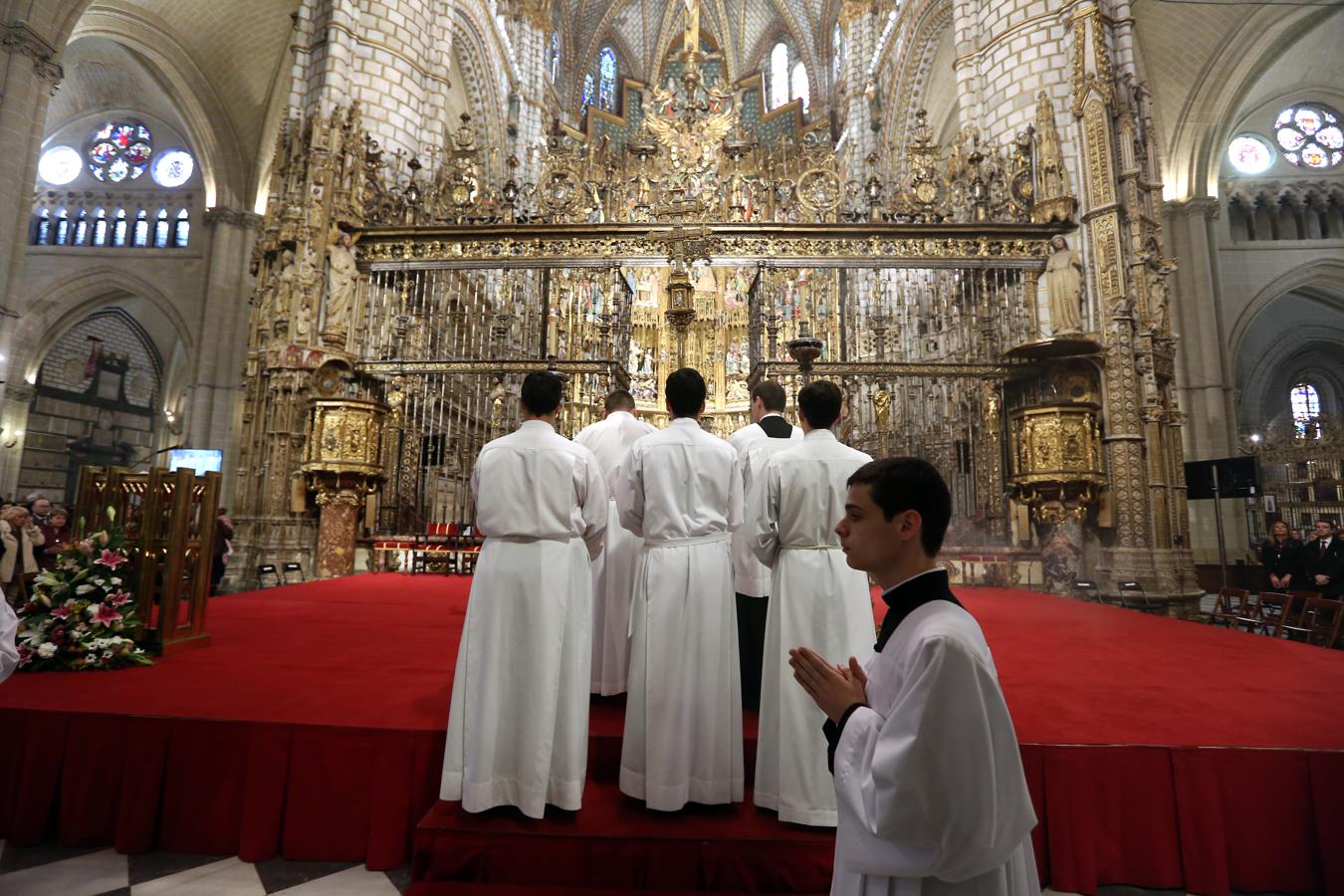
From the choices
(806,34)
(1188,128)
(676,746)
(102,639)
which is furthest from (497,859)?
(806,34)

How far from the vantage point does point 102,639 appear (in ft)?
13.5

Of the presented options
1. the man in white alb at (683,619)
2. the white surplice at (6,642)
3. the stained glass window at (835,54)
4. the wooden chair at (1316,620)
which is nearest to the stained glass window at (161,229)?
the stained glass window at (835,54)

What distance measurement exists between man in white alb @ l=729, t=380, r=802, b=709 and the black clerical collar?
6.88ft

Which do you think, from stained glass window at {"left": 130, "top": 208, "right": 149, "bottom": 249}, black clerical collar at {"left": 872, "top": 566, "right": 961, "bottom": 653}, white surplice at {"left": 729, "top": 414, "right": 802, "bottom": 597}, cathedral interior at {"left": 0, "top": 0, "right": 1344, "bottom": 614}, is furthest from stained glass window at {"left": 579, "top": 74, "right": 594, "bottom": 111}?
black clerical collar at {"left": 872, "top": 566, "right": 961, "bottom": 653}

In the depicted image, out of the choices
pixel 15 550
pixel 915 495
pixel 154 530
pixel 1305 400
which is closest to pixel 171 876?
pixel 154 530

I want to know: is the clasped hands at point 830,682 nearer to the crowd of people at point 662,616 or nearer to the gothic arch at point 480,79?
the crowd of people at point 662,616

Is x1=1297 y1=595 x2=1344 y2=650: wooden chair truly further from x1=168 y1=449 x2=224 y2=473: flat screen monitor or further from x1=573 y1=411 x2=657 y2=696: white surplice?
x1=168 y1=449 x2=224 y2=473: flat screen monitor

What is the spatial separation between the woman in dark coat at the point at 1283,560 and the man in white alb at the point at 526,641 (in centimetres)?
867

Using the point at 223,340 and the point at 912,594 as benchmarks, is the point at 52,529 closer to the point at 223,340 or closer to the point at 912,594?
the point at 912,594

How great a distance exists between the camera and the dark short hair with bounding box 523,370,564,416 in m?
2.97

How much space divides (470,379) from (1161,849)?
425 inches

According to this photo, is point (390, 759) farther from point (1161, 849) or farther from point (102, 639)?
point (1161, 849)

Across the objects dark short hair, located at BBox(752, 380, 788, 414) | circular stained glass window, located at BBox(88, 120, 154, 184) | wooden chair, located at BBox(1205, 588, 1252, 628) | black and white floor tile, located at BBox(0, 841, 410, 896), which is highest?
circular stained glass window, located at BBox(88, 120, 154, 184)

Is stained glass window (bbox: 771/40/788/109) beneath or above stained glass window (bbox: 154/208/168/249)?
above
